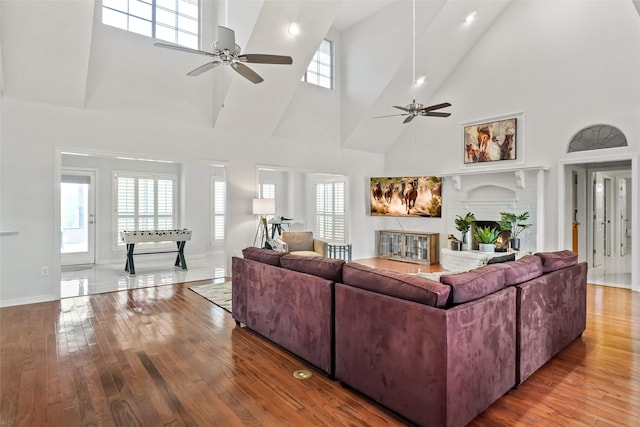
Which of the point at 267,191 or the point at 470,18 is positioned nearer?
the point at 470,18

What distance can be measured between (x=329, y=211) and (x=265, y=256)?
6711 millimetres

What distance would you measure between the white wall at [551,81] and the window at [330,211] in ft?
9.67

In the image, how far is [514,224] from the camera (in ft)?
22.2

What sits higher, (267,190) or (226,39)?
(226,39)

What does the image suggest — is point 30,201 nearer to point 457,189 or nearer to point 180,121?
point 180,121

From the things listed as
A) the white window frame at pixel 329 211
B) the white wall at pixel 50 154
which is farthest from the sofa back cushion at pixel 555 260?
the white window frame at pixel 329 211

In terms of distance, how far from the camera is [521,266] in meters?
2.74

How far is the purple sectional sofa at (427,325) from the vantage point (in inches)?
78.9

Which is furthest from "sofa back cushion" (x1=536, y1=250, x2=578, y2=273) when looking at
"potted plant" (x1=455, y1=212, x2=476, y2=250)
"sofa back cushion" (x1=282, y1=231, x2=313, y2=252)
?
"sofa back cushion" (x1=282, y1=231, x2=313, y2=252)

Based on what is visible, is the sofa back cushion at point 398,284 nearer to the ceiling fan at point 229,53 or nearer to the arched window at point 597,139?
the ceiling fan at point 229,53

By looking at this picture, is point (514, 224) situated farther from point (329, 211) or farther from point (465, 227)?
point (329, 211)

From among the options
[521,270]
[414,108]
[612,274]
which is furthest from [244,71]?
[612,274]

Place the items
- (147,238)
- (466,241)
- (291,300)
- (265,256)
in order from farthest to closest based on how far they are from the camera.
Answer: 1. (466,241)
2. (147,238)
3. (265,256)
4. (291,300)

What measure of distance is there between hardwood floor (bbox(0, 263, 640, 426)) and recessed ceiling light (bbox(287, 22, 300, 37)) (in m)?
4.54
